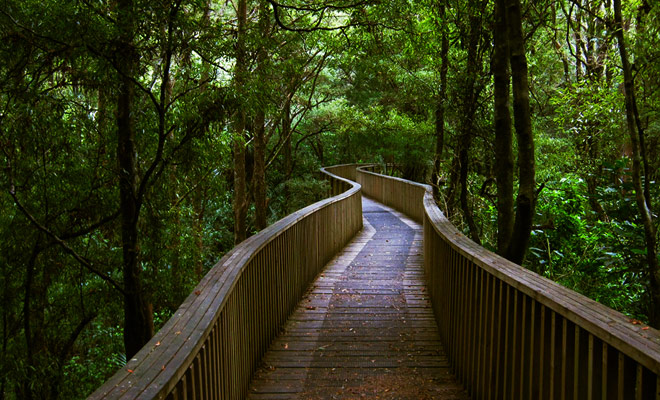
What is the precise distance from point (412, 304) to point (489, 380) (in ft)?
11.3

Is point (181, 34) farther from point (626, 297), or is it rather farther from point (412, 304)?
point (626, 297)

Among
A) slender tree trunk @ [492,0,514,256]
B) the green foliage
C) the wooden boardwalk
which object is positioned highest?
slender tree trunk @ [492,0,514,256]

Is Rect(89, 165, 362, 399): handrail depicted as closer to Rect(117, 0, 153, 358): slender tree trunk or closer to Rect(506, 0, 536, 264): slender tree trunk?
Rect(117, 0, 153, 358): slender tree trunk

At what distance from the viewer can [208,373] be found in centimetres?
272

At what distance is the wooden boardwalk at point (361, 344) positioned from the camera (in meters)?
4.43

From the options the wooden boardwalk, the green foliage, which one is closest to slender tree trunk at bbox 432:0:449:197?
the green foliage

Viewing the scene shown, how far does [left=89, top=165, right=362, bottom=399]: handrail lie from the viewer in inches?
79.0

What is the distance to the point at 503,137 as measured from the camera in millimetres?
5398

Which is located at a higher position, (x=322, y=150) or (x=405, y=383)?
(x=322, y=150)

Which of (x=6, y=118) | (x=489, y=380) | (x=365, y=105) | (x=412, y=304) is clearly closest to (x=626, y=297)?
(x=412, y=304)

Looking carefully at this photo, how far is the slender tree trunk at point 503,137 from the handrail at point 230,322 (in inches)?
92.6

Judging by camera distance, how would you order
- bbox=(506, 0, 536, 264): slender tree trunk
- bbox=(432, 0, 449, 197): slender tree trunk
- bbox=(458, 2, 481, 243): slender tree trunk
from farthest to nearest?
bbox=(432, 0, 449, 197): slender tree trunk, bbox=(458, 2, 481, 243): slender tree trunk, bbox=(506, 0, 536, 264): slender tree trunk

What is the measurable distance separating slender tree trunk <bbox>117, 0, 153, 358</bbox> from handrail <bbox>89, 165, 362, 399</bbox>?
223 centimetres

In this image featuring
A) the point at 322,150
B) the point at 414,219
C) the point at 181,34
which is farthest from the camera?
the point at 322,150
